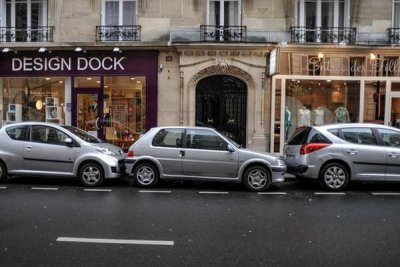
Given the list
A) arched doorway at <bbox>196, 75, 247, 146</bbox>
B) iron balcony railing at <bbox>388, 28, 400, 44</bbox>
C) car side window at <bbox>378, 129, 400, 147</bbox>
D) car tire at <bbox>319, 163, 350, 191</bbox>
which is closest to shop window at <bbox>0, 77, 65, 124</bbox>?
arched doorway at <bbox>196, 75, 247, 146</bbox>

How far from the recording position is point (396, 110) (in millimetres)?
16750

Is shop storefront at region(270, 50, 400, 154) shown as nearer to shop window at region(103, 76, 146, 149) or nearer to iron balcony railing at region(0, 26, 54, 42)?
shop window at region(103, 76, 146, 149)

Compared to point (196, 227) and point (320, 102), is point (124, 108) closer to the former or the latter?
A: point (320, 102)

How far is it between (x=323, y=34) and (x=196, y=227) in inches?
457

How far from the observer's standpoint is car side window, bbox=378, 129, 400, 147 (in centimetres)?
1082

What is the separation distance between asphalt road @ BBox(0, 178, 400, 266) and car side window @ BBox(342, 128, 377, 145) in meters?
1.11

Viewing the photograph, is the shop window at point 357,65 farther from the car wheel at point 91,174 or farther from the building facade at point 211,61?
the car wheel at point 91,174

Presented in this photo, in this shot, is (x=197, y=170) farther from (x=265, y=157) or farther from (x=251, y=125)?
(x=251, y=125)

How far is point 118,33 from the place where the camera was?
54.6 feet

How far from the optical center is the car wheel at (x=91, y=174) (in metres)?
10.9

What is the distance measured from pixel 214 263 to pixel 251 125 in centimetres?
1156

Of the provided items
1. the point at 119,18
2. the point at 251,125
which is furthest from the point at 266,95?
the point at 119,18

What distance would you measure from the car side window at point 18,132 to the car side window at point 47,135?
0.67 ft

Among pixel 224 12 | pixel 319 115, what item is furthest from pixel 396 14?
pixel 224 12
